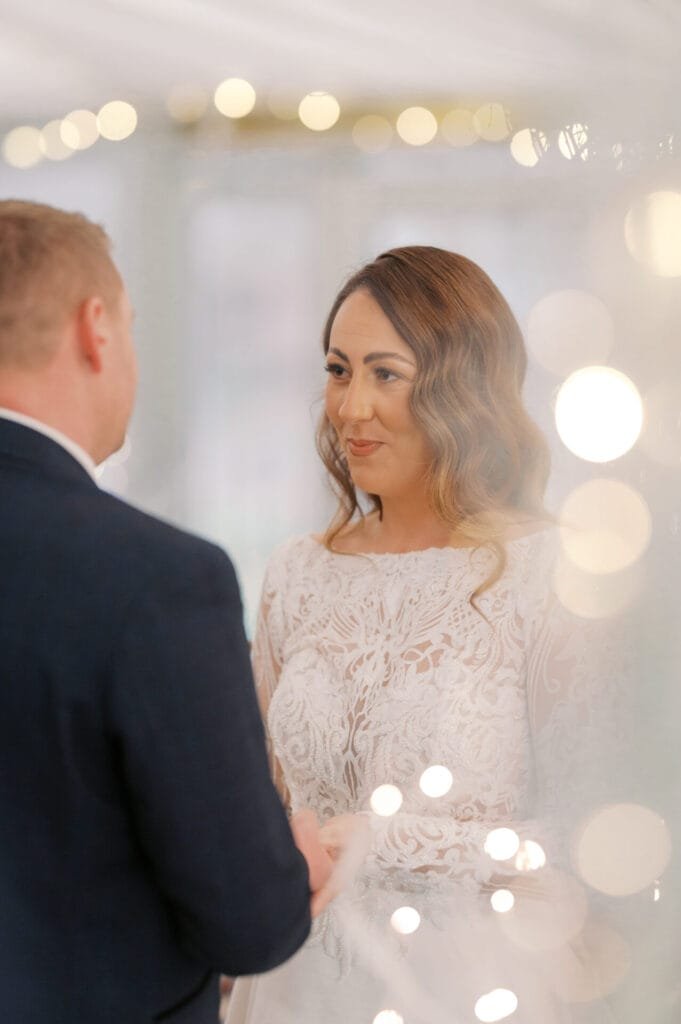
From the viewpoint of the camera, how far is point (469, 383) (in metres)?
1.49

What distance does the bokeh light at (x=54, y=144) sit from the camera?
157 centimetres

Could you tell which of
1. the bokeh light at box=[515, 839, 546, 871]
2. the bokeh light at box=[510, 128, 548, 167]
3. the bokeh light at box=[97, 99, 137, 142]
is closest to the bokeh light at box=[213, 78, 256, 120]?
the bokeh light at box=[97, 99, 137, 142]

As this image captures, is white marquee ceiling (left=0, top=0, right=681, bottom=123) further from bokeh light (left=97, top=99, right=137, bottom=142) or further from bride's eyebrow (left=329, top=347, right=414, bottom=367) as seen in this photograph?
bride's eyebrow (left=329, top=347, right=414, bottom=367)

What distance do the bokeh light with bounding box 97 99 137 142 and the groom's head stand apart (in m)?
0.71

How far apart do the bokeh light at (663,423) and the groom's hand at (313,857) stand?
66cm

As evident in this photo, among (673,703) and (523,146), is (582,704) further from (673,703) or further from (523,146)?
(523,146)

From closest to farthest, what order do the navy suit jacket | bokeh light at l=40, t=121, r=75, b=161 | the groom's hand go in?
the navy suit jacket < the groom's hand < bokeh light at l=40, t=121, r=75, b=161

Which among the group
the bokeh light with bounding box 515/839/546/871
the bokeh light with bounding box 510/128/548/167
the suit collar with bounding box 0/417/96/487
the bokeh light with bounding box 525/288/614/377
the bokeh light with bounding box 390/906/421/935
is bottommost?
the bokeh light with bounding box 390/906/421/935

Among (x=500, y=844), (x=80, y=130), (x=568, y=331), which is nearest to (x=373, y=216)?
(x=568, y=331)

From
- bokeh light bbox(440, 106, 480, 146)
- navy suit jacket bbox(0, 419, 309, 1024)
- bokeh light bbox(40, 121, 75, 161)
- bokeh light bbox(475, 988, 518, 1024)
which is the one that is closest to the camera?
navy suit jacket bbox(0, 419, 309, 1024)

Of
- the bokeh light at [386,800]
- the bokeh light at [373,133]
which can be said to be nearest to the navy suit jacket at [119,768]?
the bokeh light at [386,800]

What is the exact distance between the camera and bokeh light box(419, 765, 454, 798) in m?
1.40

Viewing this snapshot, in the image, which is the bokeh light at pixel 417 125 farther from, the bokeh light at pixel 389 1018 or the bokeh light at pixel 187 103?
the bokeh light at pixel 389 1018

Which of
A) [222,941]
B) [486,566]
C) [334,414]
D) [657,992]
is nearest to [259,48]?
[334,414]
